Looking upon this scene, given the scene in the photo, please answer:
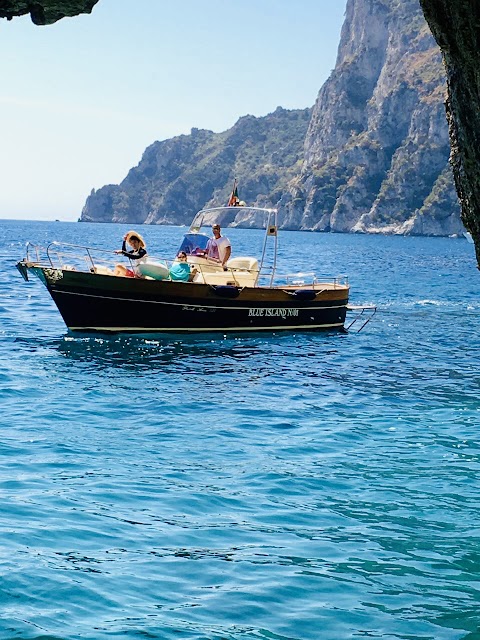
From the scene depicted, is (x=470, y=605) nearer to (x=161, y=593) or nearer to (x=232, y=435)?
(x=161, y=593)

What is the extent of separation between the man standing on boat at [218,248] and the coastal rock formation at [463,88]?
19290 mm

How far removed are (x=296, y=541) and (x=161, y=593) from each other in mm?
1838

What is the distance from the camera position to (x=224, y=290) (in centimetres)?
2331

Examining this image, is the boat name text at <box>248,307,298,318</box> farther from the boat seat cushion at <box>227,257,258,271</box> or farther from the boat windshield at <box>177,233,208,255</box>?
the boat windshield at <box>177,233,208,255</box>

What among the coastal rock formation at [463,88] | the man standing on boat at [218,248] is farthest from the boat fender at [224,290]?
the coastal rock formation at [463,88]

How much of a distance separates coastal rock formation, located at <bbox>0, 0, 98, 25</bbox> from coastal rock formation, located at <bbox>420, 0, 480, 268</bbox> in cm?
213

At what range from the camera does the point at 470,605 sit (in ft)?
24.3

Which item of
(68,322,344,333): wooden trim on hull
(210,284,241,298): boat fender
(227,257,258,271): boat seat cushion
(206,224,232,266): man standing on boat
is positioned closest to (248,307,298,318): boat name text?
(68,322,344,333): wooden trim on hull

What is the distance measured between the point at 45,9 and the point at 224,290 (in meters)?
19.0

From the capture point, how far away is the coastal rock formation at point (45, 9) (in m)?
4.16

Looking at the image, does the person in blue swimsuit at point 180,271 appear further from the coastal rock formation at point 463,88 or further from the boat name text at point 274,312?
the coastal rock formation at point 463,88

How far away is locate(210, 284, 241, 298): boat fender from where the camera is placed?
23.2 metres

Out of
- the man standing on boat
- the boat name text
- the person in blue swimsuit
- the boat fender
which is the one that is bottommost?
the boat name text

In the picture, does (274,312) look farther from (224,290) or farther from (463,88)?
(463,88)
